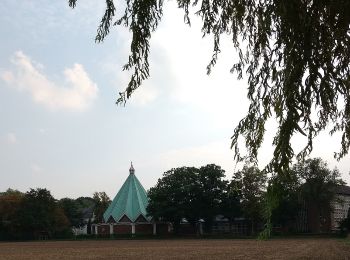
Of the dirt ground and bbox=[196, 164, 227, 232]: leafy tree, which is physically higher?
bbox=[196, 164, 227, 232]: leafy tree

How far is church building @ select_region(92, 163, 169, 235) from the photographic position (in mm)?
110750

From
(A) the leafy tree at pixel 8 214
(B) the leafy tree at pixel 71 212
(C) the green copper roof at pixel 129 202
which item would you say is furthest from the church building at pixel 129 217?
(A) the leafy tree at pixel 8 214

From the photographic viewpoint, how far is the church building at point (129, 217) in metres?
111

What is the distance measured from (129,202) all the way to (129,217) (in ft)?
16.6

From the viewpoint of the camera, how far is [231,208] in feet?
313

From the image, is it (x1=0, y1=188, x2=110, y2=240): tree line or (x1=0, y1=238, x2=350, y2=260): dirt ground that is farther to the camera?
(x1=0, y1=188, x2=110, y2=240): tree line

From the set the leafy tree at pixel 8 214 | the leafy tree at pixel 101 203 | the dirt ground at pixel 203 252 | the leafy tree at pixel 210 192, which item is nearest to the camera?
the dirt ground at pixel 203 252

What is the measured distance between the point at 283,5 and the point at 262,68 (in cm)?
125

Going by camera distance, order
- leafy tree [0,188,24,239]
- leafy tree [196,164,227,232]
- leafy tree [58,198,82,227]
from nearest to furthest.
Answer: leafy tree [196,164,227,232] < leafy tree [0,188,24,239] < leafy tree [58,198,82,227]

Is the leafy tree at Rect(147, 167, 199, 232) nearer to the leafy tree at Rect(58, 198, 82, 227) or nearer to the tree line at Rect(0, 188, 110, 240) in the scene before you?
the tree line at Rect(0, 188, 110, 240)

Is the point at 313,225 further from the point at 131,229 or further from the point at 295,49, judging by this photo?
the point at 295,49

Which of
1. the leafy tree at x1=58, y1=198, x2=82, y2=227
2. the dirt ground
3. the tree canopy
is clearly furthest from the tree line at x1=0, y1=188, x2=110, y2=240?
the dirt ground

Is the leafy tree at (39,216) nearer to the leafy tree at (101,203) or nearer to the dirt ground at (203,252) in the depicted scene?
the leafy tree at (101,203)

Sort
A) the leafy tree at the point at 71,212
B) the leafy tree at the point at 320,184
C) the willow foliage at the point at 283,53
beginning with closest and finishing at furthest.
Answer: the willow foliage at the point at 283,53 → the leafy tree at the point at 320,184 → the leafy tree at the point at 71,212
